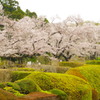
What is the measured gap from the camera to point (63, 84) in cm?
648

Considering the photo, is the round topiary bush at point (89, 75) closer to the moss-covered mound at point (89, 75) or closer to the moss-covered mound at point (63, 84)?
the moss-covered mound at point (89, 75)

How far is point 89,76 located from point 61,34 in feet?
54.8

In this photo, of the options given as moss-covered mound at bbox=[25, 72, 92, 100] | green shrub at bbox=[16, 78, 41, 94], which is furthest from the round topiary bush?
green shrub at bbox=[16, 78, 41, 94]

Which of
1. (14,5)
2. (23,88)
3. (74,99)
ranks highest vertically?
(14,5)

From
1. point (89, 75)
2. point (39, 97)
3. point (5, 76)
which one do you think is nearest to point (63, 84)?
point (39, 97)

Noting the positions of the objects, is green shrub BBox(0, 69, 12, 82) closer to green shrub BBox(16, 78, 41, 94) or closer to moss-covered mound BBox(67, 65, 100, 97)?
moss-covered mound BBox(67, 65, 100, 97)

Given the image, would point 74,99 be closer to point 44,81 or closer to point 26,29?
point 44,81

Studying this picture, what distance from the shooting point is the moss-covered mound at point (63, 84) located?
630 cm

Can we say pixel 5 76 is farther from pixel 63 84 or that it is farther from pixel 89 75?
pixel 63 84

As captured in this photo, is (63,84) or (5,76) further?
(5,76)

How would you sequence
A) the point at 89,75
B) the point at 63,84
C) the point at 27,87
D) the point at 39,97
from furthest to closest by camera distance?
the point at 89,75 → the point at 63,84 → the point at 27,87 → the point at 39,97

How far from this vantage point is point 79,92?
6.62 metres

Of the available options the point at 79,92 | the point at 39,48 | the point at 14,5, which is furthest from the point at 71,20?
the point at 79,92

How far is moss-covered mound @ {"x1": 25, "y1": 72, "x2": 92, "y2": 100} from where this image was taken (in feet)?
20.7
